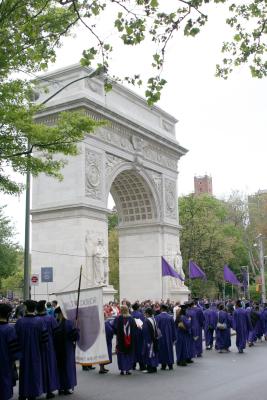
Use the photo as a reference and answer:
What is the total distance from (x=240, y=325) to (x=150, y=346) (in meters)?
5.29

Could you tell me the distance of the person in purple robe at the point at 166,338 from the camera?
13273mm

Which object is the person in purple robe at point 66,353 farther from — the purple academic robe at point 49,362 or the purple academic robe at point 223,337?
the purple academic robe at point 223,337

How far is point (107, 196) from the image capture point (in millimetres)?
29984

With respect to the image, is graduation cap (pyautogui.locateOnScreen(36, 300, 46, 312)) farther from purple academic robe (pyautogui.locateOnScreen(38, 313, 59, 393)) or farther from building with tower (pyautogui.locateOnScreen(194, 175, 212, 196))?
building with tower (pyautogui.locateOnScreen(194, 175, 212, 196))

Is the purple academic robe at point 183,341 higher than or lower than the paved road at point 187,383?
higher

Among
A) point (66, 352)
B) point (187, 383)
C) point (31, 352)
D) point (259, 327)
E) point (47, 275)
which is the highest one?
point (47, 275)

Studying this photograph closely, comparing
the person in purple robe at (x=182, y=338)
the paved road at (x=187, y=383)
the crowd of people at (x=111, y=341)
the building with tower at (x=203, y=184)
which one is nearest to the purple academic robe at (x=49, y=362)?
the crowd of people at (x=111, y=341)

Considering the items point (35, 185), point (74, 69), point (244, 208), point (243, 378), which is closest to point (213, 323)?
point (243, 378)

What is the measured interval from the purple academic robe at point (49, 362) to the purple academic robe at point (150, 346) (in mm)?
3418

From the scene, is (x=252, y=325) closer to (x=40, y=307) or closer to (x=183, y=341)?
(x=183, y=341)

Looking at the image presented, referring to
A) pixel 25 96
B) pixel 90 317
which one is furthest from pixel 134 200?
pixel 90 317

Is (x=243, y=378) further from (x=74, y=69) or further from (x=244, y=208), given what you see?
(x=244, y=208)

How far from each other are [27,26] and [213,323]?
11.7 m

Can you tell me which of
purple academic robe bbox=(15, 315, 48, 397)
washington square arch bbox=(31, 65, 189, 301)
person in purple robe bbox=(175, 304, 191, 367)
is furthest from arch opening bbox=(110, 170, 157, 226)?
purple academic robe bbox=(15, 315, 48, 397)
